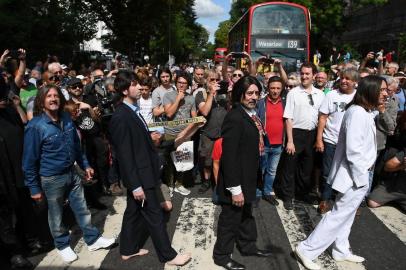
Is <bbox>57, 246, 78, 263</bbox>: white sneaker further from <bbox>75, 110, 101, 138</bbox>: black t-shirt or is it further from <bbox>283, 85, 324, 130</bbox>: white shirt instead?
<bbox>283, 85, 324, 130</bbox>: white shirt

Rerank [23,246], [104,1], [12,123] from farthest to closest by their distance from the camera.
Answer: [104,1] → [23,246] → [12,123]

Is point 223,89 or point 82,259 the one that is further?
point 223,89

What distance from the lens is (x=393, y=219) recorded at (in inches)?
201

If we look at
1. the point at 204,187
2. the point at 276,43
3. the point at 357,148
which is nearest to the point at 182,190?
the point at 204,187

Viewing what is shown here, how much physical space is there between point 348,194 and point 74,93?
398 cm

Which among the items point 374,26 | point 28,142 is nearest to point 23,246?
point 28,142

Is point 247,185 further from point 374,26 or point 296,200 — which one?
point 374,26

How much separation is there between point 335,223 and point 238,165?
1227mm

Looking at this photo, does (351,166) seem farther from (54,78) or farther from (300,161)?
(54,78)

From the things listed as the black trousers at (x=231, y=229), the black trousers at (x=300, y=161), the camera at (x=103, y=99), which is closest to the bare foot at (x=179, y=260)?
the black trousers at (x=231, y=229)

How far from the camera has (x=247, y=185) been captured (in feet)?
11.6

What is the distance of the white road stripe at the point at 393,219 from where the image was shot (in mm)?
4688

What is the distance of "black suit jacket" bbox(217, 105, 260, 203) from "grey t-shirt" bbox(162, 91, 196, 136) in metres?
2.33

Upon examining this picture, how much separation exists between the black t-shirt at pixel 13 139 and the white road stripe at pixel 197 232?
192 centimetres
